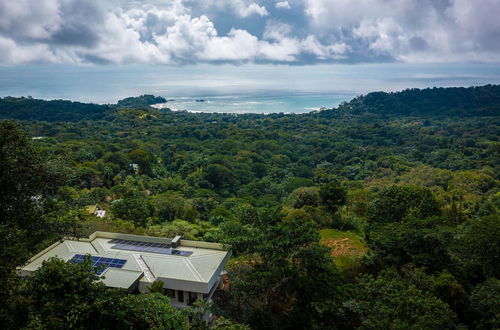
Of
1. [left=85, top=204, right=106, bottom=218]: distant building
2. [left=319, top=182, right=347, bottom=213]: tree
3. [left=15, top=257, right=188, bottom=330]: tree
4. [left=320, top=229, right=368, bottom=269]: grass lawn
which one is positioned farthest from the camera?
[left=85, top=204, right=106, bottom=218]: distant building

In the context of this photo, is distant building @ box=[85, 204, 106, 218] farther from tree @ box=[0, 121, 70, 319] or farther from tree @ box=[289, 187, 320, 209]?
tree @ box=[0, 121, 70, 319]

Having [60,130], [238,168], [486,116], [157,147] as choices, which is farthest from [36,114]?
[486,116]

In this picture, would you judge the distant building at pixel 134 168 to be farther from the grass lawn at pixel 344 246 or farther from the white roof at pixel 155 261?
the white roof at pixel 155 261

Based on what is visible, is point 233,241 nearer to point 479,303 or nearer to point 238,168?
point 479,303

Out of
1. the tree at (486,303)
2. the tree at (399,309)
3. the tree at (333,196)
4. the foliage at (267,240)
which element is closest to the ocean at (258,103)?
the foliage at (267,240)

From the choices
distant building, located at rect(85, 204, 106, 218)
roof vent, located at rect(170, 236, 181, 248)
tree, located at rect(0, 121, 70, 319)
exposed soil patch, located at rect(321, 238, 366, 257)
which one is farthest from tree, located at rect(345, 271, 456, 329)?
distant building, located at rect(85, 204, 106, 218)

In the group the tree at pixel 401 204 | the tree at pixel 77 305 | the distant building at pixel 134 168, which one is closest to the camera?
the tree at pixel 77 305

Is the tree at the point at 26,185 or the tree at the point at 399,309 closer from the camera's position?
the tree at the point at 399,309
